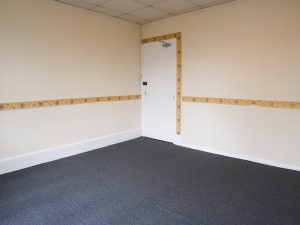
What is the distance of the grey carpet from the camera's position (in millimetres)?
2176

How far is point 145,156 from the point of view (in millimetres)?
3832

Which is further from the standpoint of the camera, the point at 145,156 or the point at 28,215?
the point at 145,156

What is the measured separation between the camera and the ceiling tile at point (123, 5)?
11.9 ft

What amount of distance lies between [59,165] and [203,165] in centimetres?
218

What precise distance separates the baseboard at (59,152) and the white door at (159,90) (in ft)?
1.68

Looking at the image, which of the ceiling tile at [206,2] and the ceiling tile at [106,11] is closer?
the ceiling tile at [206,2]

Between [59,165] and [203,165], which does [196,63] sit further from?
[59,165]

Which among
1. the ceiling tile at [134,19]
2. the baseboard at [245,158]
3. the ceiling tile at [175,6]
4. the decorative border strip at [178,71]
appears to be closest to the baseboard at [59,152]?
the decorative border strip at [178,71]

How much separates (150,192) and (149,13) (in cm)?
311

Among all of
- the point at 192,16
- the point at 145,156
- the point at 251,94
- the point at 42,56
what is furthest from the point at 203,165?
the point at 42,56

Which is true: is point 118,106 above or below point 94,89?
below

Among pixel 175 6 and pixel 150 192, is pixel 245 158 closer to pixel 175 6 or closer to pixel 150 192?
pixel 150 192

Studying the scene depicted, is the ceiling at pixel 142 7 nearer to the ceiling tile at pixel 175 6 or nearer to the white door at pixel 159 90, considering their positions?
the ceiling tile at pixel 175 6

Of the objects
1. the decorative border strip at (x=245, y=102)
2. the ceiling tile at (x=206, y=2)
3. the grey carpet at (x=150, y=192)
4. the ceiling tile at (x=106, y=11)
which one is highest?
the ceiling tile at (x=106, y=11)
